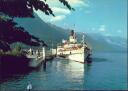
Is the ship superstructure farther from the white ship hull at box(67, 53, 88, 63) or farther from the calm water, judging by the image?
the calm water

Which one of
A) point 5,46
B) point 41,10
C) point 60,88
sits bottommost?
point 60,88

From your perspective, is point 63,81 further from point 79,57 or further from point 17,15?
point 79,57

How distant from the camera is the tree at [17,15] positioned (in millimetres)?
14914

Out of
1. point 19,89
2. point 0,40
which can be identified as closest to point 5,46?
point 0,40

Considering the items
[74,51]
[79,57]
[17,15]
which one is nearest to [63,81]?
[17,15]

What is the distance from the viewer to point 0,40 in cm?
1530

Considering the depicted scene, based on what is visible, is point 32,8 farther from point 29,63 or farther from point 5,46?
point 29,63

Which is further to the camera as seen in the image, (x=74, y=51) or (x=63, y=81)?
(x=74, y=51)

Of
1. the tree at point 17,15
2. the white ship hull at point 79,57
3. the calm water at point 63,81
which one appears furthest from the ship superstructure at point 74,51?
the tree at point 17,15

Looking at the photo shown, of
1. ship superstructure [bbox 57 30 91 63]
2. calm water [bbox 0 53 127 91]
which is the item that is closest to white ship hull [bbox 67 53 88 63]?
ship superstructure [bbox 57 30 91 63]

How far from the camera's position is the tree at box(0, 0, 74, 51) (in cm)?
1491

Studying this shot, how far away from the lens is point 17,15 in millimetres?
15281

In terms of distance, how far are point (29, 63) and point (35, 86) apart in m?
42.4

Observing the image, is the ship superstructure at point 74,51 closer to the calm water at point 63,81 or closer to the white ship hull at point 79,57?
the white ship hull at point 79,57
